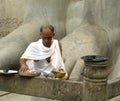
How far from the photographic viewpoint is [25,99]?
4.07 m

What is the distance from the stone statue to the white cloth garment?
67 centimetres

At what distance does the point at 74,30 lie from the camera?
176 inches

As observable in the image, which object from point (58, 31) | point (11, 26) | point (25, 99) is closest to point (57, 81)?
point (25, 99)

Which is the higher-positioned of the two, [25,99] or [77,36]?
[77,36]

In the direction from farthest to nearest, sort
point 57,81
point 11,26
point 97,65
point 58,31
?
point 11,26, point 58,31, point 57,81, point 97,65

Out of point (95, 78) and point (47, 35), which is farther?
point (47, 35)

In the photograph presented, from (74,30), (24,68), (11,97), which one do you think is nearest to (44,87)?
(24,68)

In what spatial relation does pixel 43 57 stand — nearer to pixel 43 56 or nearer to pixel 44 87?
pixel 43 56

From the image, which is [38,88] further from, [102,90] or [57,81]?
[102,90]

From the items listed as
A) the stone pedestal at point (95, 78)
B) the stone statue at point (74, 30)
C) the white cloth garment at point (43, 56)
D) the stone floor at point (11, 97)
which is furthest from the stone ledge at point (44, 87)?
the stone floor at point (11, 97)

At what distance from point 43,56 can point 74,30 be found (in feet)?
4.87

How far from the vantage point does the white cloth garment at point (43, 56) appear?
301cm

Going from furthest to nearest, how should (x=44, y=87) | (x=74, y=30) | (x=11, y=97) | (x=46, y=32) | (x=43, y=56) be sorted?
(x=74, y=30) → (x=11, y=97) → (x=43, y=56) → (x=46, y=32) → (x=44, y=87)

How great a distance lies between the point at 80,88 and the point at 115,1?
6.80ft
